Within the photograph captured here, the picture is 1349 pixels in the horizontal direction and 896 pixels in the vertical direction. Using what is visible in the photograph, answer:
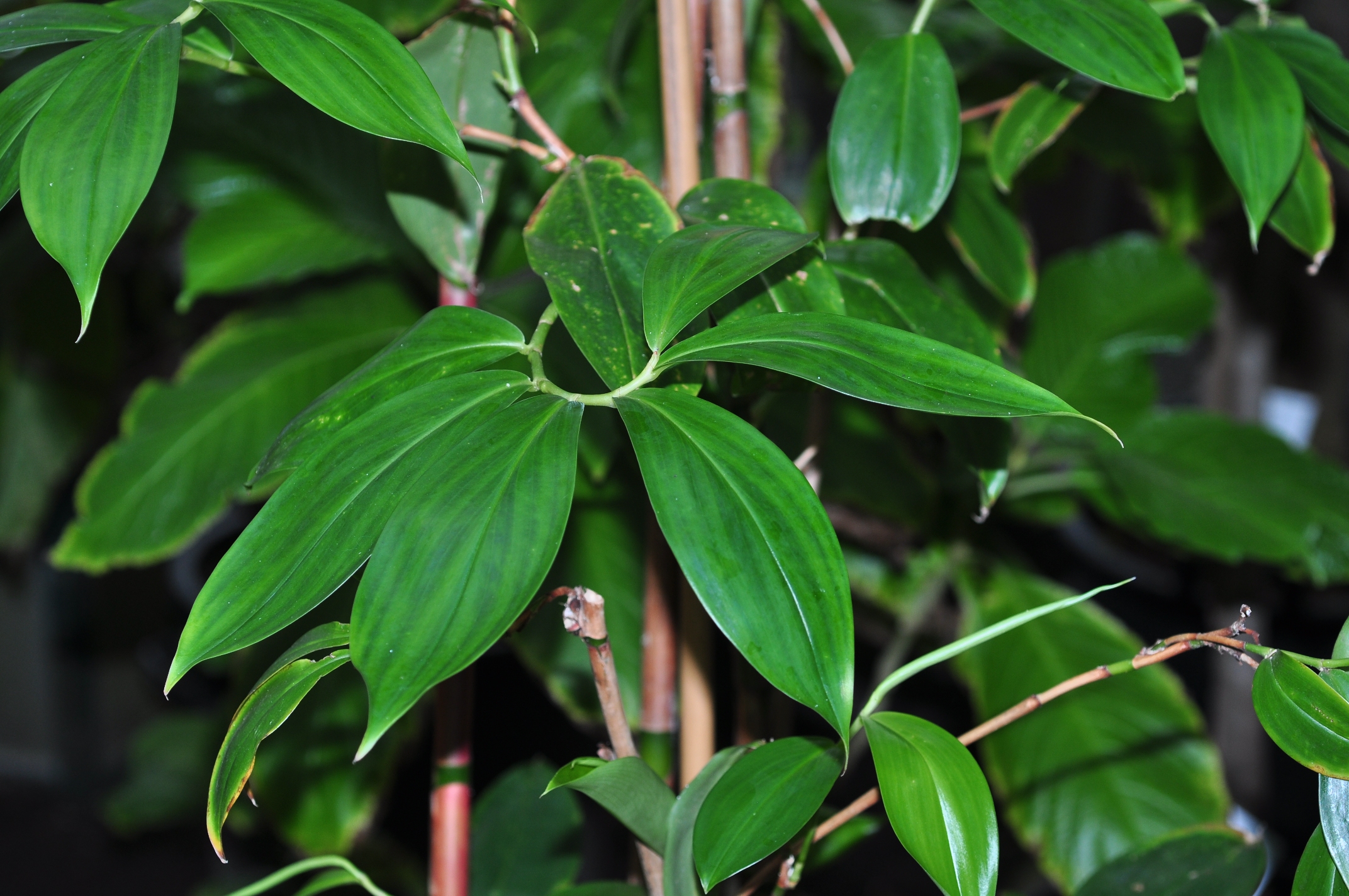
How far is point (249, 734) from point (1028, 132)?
1.36 feet

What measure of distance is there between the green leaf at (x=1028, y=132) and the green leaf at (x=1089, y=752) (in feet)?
1.68

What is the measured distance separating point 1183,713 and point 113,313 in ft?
3.77

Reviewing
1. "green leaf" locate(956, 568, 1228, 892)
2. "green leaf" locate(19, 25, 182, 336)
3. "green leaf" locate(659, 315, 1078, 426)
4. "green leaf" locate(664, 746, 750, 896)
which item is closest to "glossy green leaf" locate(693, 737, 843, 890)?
"green leaf" locate(664, 746, 750, 896)

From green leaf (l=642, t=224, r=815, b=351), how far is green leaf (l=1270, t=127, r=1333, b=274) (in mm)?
270

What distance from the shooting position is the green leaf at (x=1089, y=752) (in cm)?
80

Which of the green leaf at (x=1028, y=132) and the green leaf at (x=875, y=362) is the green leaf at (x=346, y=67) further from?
the green leaf at (x=1028, y=132)

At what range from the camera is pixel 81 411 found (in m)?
1.19

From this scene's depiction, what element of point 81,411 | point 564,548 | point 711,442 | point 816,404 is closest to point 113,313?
point 81,411

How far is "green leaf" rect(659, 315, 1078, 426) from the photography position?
0.87 feet

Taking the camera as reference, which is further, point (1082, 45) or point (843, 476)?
point (843, 476)

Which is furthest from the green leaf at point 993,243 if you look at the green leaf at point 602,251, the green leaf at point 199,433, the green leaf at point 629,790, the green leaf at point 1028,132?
the green leaf at point 199,433

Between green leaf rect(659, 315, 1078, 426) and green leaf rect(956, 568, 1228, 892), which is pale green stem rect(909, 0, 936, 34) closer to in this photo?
green leaf rect(659, 315, 1078, 426)

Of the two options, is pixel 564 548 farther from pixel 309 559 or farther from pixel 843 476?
pixel 309 559

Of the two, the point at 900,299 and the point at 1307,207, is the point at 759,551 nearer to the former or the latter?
the point at 900,299
